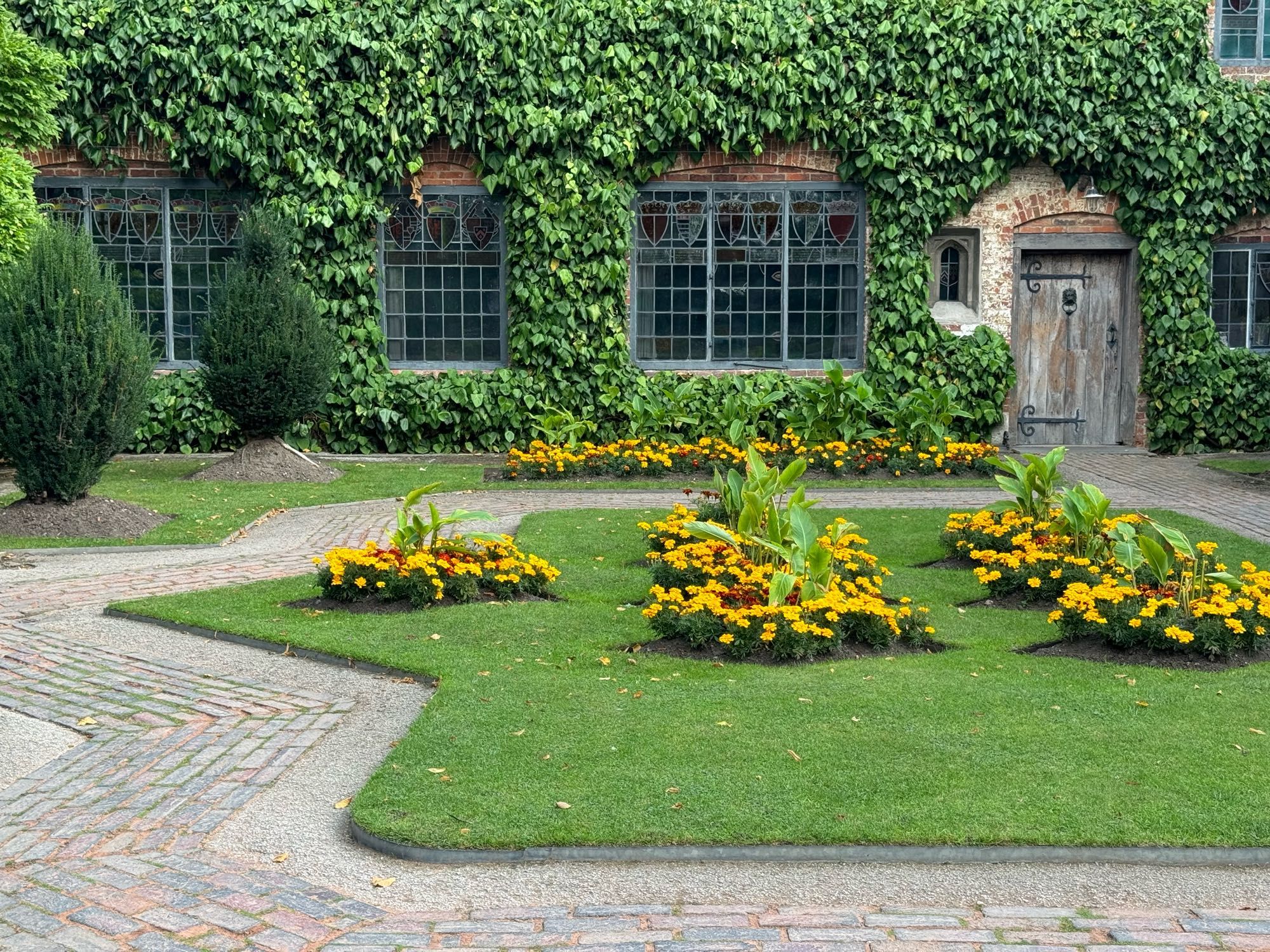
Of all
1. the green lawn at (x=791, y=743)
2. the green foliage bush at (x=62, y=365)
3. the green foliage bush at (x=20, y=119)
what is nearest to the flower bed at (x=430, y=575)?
the green lawn at (x=791, y=743)

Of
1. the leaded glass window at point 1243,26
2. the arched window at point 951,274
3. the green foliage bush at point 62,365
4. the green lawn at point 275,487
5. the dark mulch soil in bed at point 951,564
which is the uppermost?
the leaded glass window at point 1243,26

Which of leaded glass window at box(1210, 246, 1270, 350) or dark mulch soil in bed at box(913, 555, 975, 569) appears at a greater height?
leaded glass window at box(1210, 246, 1270, 350)

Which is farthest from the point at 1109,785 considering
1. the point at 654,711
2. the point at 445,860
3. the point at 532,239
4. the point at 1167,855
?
the point at 532,239

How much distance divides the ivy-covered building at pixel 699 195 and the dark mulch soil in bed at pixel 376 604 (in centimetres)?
821

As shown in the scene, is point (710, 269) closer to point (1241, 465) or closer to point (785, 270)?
point (785, 270)

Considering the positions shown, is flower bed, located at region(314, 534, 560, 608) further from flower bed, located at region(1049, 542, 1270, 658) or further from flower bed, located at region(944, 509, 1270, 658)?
flower bed, located at region(1049, 542, 1270, 658)

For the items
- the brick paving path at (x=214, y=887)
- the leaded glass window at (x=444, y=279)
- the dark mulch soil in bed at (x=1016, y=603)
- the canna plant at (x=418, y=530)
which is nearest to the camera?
the brick paving path at (x=214, y=887)

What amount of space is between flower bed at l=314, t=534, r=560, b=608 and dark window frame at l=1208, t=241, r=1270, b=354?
11.5 meters

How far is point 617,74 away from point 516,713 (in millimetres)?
11631

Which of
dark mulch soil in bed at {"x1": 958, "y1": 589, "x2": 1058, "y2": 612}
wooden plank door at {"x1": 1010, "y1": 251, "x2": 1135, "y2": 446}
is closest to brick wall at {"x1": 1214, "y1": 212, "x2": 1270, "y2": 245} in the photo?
wooden plank door at {"x1": 1010, "y1": 251, "x2": 1135, "y2": 446}

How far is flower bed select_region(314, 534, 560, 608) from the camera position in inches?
324

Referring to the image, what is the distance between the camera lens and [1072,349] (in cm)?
1753

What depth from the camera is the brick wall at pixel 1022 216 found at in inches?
671

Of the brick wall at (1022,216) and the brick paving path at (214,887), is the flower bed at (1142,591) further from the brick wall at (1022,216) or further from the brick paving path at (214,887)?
the brick wall at (1022,216)
